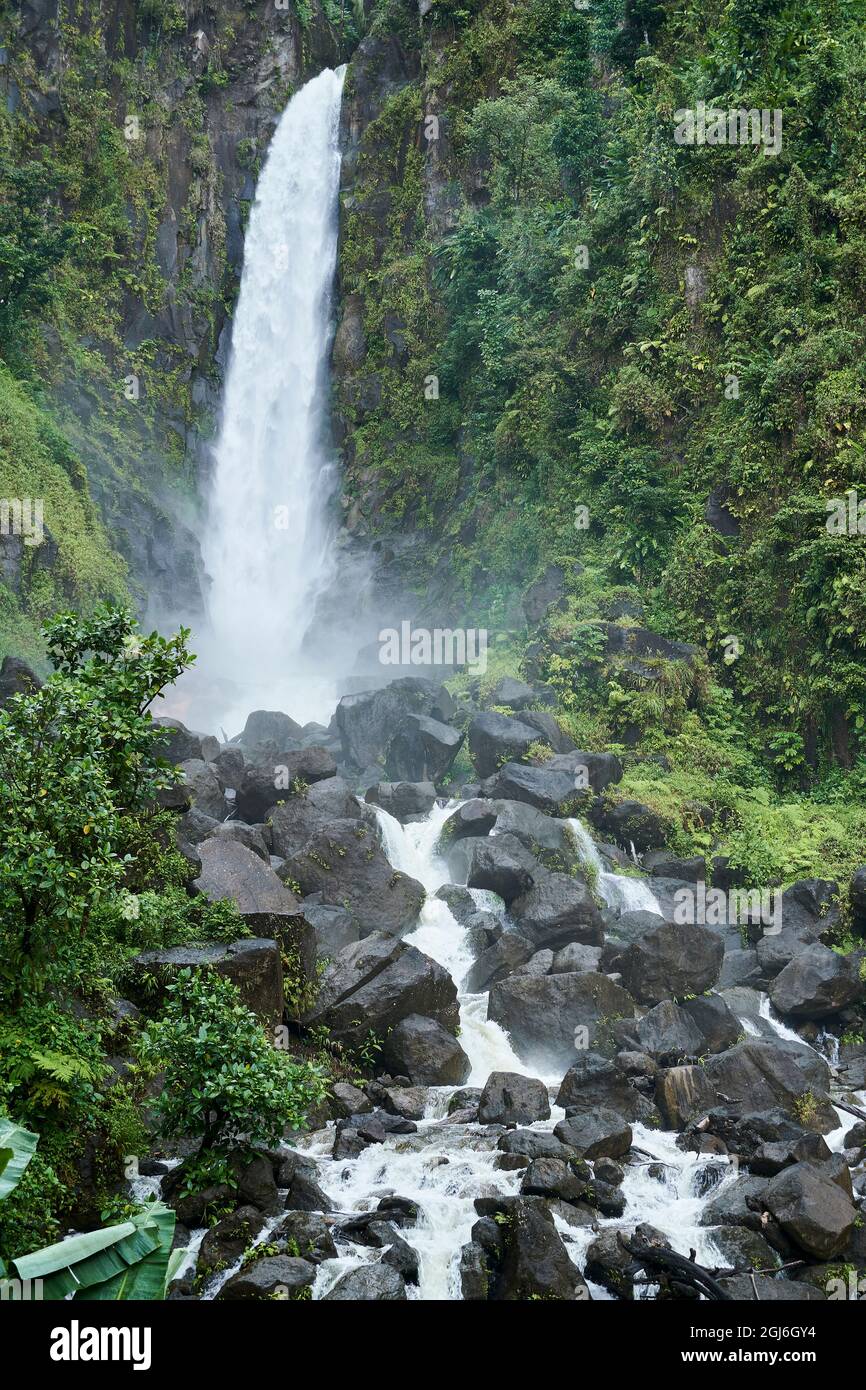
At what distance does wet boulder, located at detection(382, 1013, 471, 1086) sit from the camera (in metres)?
12.0

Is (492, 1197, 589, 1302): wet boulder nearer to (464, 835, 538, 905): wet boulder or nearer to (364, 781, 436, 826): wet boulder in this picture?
(464, 835, 538, 905): wet boulder

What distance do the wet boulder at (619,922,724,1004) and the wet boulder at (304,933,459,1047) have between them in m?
2.72

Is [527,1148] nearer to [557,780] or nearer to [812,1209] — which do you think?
[812,1209]

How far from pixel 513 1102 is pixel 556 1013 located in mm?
2038

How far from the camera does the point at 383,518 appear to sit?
104 feet

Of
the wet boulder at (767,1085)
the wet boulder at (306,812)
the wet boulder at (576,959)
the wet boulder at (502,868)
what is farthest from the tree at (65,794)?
the wet boulder at (502,868)

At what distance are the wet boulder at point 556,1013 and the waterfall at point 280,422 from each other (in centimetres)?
1896

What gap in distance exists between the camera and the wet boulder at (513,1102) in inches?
428

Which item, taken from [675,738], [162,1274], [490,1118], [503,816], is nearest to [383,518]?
[675,738]

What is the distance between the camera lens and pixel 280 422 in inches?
1315

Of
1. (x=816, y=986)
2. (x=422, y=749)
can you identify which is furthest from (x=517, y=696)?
(x=816, y=986)

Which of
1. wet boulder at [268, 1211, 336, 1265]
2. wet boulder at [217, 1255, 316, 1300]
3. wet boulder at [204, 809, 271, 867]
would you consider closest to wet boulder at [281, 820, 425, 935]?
wet boulder at [204, 809, 271, 867]

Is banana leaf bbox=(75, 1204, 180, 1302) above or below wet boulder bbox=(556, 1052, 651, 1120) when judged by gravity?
above

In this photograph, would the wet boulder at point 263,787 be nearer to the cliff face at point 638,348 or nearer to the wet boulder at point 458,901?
the wet boulder at point 458,901
